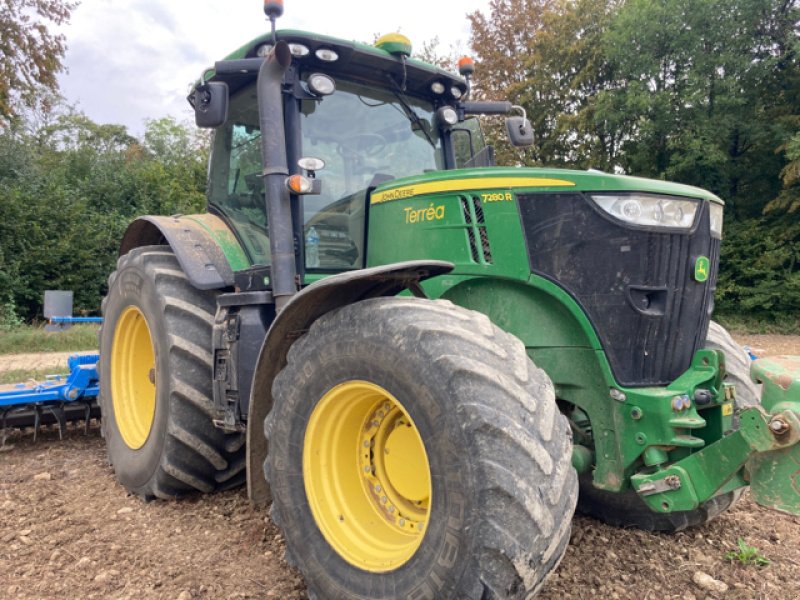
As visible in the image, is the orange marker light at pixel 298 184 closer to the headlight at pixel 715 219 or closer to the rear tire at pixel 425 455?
the rear tire at pixel 425 455

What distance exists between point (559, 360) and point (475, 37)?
17.9 metres

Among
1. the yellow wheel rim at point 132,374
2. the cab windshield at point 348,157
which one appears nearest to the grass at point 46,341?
the yellow wheel rim at point 132,374

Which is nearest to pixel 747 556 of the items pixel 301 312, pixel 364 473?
pixel 364 473

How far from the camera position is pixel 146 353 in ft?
14.4

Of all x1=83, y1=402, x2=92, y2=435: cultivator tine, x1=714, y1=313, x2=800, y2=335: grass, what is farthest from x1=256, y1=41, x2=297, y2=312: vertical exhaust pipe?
x1=714, y1=313, x2=800, y2=335: grass

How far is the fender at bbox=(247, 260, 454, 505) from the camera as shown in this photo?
2.38m

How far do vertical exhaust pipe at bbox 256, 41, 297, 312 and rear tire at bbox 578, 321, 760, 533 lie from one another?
1.76 metres

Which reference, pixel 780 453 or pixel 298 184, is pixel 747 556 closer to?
pixel 780 453

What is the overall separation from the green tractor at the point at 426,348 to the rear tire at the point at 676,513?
14 millimetres

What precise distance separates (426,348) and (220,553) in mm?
1608

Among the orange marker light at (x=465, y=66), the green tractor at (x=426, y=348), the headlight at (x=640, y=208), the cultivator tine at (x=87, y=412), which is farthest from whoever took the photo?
the cultivator tine at (x=87, y=412)

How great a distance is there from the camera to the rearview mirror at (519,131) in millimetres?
4012

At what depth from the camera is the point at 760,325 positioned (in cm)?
1437

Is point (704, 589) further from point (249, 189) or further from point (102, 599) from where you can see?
point (249, 189)
